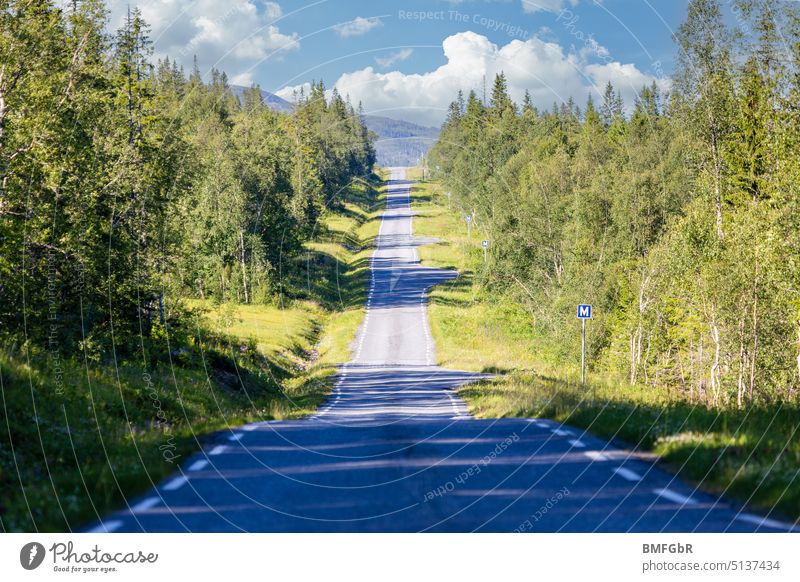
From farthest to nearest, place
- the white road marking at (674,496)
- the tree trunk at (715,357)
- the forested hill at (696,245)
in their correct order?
the tree trunk at (715,357) → the forested hill at (696,245) → the white road marking at (674,496)

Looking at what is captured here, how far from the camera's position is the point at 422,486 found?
8.98 m

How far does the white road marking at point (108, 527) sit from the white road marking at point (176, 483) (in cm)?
157

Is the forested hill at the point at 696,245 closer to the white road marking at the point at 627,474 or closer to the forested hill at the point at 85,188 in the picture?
the white road marking at the point at 627,474

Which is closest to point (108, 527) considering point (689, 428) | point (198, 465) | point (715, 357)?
point (198, 465)

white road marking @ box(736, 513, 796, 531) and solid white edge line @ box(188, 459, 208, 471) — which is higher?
white road marking @ box(736, 513, 796, 531)

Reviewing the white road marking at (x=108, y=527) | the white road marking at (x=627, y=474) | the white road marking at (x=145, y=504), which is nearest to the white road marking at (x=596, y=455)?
the white road marking at (x=627, y=474)

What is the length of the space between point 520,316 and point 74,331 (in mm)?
44902

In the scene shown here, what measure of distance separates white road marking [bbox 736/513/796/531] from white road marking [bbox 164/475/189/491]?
6280 millimetres

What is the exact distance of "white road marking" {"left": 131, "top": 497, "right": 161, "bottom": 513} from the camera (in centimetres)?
799

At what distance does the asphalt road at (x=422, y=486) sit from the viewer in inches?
285

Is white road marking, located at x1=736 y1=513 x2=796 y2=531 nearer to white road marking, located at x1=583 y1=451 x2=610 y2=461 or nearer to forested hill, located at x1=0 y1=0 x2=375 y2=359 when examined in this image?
white road marking, located at x1=583 y1=451 x2=610 y2=461

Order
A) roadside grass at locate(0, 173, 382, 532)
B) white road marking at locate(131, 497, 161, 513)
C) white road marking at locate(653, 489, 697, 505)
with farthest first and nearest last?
roadside grass at locate(0, 173, 382, 532)
white road marking at locate(131, 497, 161, 513)
white road marking at locate(653, 489, 697, 505)

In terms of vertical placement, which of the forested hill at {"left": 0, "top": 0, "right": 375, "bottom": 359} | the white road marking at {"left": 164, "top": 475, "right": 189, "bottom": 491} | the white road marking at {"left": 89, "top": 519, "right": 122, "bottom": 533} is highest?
the forested hill at {"left": 0, "top": 0, "right": 375, "bottom": 359}

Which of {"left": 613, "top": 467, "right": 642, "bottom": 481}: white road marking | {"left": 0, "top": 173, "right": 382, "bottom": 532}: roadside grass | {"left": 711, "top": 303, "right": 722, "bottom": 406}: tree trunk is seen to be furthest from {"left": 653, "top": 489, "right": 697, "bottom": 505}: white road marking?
{"left": 711, "top": 303, "right": 722, "bottom": 406}: tree trunk
